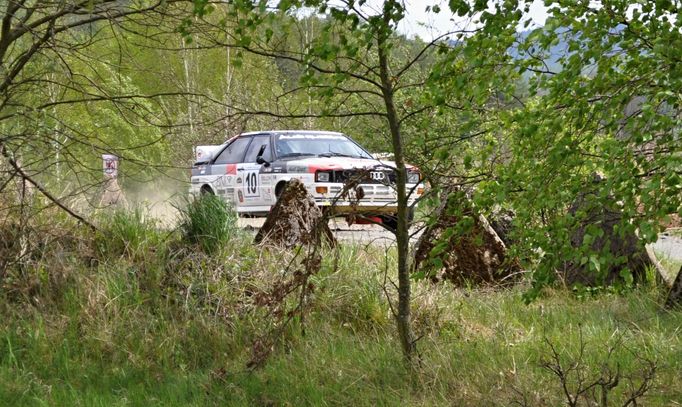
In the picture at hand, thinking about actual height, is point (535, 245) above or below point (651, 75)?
below

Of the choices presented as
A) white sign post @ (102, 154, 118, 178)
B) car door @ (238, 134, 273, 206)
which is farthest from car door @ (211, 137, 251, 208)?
white sign post @ (102, 154, 118, 178)

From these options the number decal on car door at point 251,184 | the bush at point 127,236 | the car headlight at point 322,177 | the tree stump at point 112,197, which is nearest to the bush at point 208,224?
the bush at point 127,236

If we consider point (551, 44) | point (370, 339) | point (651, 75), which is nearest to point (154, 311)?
point (370, 339)

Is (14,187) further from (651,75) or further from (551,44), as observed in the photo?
(651,75)

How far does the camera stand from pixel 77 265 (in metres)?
8.22

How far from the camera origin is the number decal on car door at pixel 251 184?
15859 millimetres

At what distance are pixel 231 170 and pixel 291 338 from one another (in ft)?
32.3

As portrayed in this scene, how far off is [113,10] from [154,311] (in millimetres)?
2319

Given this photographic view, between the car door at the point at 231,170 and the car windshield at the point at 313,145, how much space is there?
887mm

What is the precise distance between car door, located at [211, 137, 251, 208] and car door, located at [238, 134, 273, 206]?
15 centimetres

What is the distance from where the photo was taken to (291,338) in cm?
705

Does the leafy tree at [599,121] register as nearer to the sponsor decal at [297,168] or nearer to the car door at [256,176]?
the sponsor decal at [297,168]

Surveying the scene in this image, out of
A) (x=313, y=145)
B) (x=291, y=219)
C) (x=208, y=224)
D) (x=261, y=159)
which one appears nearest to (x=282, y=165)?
(x=261, y=159)

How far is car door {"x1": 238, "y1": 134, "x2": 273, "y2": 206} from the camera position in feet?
51.5
